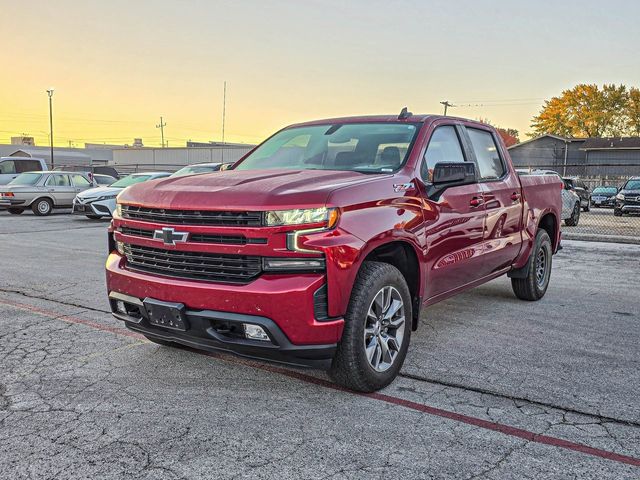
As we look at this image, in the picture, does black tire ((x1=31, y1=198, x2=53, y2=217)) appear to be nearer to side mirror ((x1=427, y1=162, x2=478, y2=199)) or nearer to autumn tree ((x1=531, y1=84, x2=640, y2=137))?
side mirror ((x1=427, y1=162, x2=478, y2=199))

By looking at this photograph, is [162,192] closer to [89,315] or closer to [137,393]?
[137,393]

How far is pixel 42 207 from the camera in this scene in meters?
19.6

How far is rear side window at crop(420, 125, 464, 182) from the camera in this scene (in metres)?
4.57

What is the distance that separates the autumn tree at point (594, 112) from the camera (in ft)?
231

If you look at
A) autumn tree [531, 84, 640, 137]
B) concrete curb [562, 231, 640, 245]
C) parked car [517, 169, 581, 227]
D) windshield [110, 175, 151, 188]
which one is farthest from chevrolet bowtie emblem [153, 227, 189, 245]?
autumn tree [531, 84, 640, 137]

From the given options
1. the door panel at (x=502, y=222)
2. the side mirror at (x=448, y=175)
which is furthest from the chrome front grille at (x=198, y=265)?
the door panel at (x=502, y=222)

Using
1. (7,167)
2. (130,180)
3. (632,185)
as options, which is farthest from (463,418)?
(7,167)

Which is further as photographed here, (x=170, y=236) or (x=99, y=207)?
(x=99, y=207)

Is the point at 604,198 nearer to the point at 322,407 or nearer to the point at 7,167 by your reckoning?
the point at 7,167

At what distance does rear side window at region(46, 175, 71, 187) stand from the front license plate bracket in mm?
18163

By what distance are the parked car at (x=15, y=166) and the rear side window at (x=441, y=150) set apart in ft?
76.0

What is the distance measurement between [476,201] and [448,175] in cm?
90

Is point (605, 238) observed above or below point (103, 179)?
below

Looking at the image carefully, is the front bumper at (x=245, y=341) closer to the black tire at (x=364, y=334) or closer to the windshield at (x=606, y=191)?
the black tire at (x=364, y=334)
